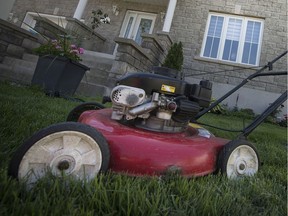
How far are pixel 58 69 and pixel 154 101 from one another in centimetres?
268

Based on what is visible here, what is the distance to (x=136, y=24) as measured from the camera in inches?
361

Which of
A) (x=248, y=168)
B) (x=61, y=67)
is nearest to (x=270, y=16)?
(x=61, y=67)

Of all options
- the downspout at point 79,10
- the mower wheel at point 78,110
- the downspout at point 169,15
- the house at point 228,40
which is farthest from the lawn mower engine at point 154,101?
the downspout at point 79,10

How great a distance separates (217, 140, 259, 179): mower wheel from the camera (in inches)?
48.6

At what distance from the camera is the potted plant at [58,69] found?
11.4 ft

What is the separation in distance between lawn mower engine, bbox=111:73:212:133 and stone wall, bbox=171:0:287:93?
21.0 feet

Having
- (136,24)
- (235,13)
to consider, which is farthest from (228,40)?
(136,24)

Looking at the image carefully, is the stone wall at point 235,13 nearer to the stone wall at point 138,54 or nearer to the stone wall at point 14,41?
the stone wall at point 138,54

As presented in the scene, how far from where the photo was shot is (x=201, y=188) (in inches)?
39.9

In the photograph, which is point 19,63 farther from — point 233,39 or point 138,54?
point 233,39

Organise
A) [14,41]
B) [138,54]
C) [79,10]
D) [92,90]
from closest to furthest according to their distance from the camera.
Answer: [92,90], [14,41], [138,54], [79,10]

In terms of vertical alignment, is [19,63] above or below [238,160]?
above

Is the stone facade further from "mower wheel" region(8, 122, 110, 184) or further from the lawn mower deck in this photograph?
"mower wheel" region(8, 122, 110, 184)

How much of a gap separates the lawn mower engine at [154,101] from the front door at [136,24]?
810 cm
